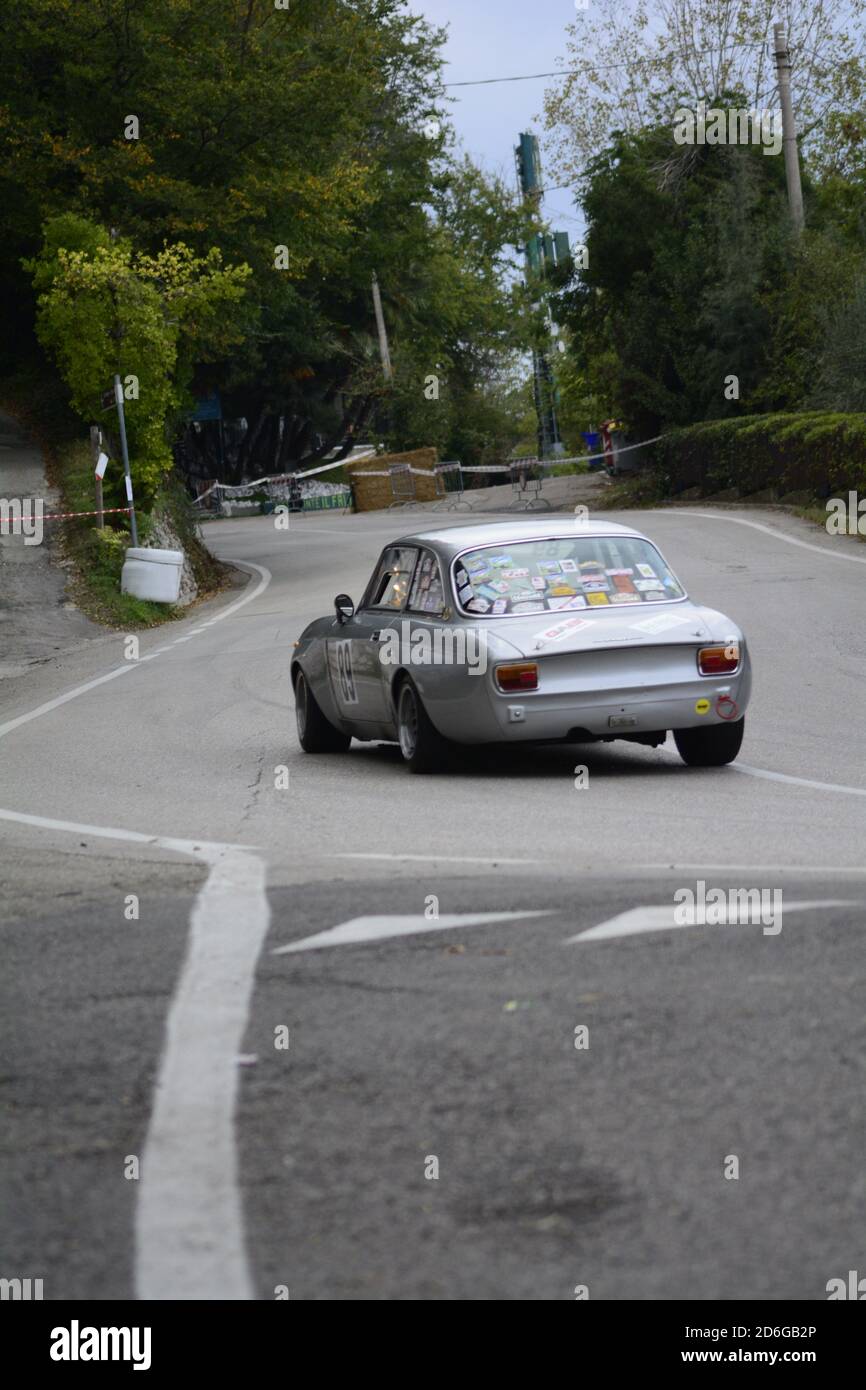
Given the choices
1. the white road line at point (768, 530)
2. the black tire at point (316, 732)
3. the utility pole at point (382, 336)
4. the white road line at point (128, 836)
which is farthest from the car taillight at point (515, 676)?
the utility pole at point (382, 336)

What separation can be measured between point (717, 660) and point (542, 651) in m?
0.99

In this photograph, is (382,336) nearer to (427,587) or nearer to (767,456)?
(767,456)

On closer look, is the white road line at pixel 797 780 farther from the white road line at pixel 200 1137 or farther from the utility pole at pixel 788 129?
the utility pole at pixel 788 129

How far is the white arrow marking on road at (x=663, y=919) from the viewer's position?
240 inches

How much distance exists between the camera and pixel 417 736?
10.9m

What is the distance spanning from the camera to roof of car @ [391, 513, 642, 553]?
37.3 feet

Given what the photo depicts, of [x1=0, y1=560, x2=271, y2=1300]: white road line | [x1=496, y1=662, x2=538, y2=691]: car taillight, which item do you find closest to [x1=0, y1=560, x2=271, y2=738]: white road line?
[x1=496, y1=662, x2=538, y2=691]: car taillight

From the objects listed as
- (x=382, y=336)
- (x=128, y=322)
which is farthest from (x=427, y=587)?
(x=382, y=336)

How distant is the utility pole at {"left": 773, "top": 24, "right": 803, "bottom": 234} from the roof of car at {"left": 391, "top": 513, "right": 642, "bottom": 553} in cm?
3372

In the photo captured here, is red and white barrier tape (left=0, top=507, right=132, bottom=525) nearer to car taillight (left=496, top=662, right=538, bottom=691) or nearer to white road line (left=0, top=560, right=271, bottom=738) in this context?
white road line (left=0, top=560, right=271, bottom=738)

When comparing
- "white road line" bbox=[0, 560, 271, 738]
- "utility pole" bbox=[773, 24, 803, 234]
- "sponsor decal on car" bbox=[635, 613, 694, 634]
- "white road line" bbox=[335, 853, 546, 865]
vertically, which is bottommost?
"white road line" bbox=[0, 560, 271, 738]

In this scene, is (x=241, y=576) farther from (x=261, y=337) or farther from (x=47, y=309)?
(x=261, y=337)

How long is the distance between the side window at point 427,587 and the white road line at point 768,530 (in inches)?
618
